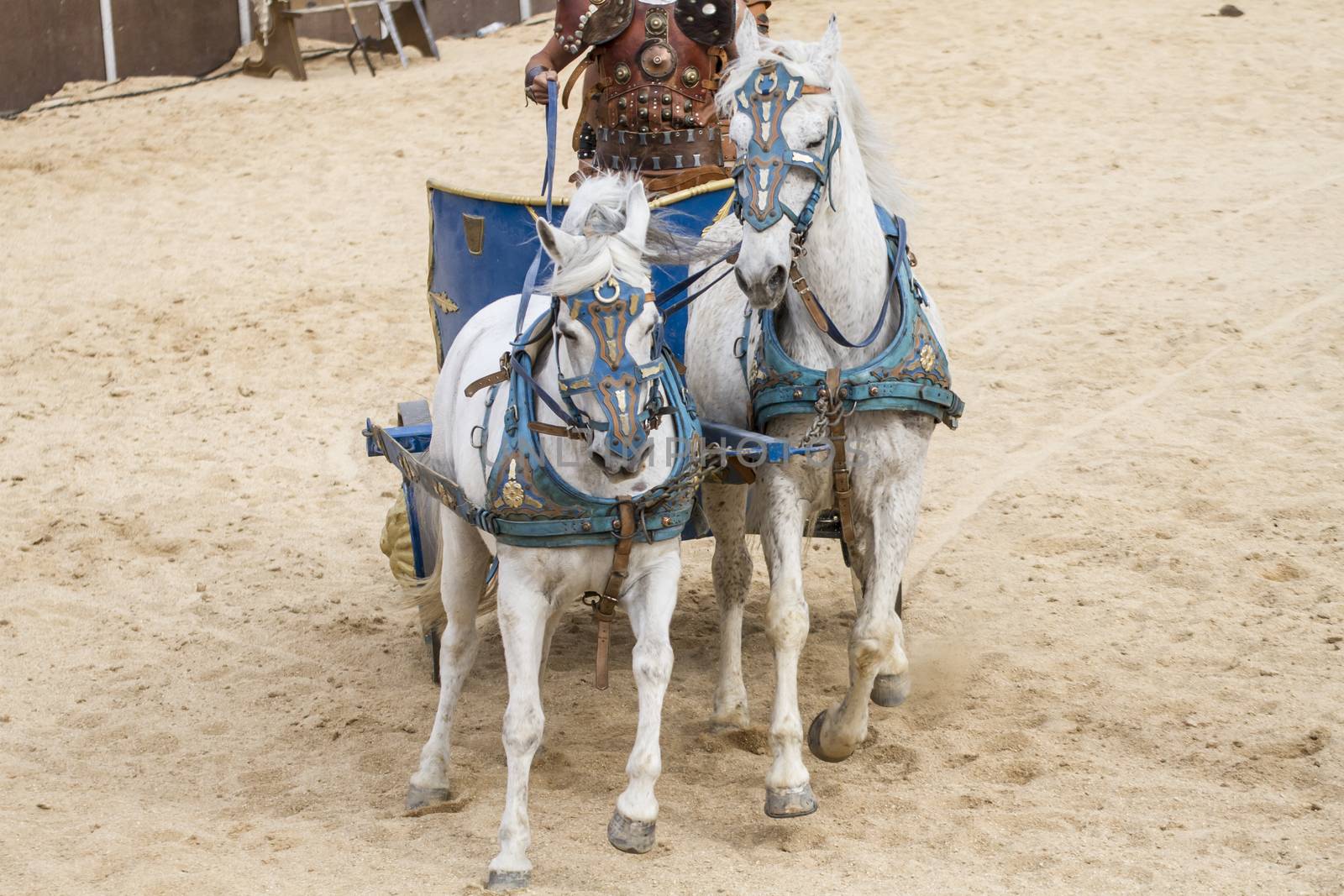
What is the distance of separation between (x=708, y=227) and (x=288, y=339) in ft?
15.7

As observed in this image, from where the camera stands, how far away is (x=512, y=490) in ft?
12.4

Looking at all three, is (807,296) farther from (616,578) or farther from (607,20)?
(607,20)

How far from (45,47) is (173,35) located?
119cm

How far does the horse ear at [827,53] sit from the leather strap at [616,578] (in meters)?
1.19

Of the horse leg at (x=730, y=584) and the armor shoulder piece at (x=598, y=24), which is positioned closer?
the horse leg at (x=730, y=584)

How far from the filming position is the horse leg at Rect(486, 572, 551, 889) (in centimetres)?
388

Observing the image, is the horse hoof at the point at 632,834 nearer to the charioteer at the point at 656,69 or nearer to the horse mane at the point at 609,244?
the horse mane at the point at 609,244

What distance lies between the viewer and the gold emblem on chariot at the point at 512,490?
12.4ft

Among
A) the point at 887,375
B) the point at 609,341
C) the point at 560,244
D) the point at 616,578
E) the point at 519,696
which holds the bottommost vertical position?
the point at 519,696

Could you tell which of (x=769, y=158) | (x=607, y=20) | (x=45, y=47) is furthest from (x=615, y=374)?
(x=45, y=47)

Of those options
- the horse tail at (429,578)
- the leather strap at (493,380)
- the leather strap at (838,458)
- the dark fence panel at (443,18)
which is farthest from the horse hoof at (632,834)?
the dark fence panel at (443,18)

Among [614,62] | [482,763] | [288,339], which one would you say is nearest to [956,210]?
[288,339]

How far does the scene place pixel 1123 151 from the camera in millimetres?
11523

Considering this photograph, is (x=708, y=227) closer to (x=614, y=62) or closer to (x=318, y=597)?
(x=614, y=62)
